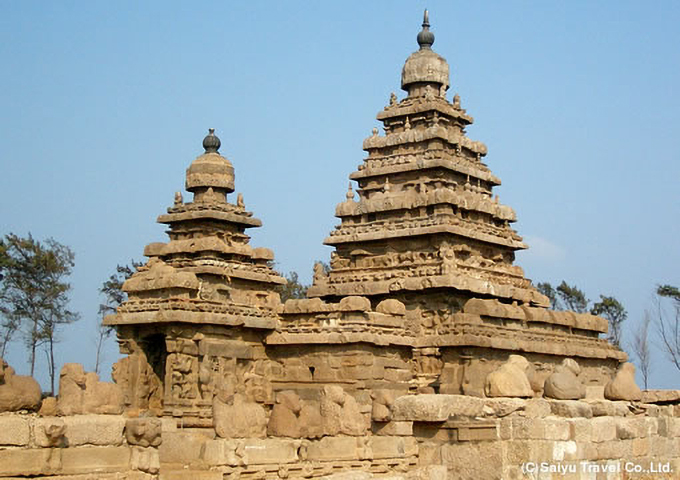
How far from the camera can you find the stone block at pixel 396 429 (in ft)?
49.2

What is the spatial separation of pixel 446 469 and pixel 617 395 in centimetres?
402

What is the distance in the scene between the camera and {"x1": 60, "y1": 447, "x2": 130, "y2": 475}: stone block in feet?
36.9

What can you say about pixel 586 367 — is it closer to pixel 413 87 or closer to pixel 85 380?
pixel 413 87

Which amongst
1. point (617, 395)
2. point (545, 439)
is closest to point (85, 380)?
point (545, 439)

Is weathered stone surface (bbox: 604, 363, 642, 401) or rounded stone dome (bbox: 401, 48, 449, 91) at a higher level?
rounded stone dome (bbox: 401, 48, 449, 91)

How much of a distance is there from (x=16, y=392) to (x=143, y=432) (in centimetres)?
135

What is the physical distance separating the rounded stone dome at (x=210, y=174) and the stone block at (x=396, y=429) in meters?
18.2

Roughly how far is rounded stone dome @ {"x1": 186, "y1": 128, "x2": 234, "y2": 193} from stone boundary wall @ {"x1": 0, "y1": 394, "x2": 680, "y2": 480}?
18.3 meters

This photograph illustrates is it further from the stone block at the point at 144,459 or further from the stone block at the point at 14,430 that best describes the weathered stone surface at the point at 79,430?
the stone block at the point at 144,459

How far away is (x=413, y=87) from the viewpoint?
36.2 metres

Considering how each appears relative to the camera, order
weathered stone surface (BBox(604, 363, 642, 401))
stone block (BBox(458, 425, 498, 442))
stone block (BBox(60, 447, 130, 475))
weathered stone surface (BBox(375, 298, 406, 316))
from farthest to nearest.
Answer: weathered stone surface (BBox(375, 298, 406, 316)), weathered stone surface (BBox(604, 363, 642, 401)), stone block (BBox(458, 425, 498, 442)), stone block (BBox(60, 447, 130, 475))

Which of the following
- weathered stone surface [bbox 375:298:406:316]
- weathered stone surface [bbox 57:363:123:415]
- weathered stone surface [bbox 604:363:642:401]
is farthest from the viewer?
weathered stone surface [bbox 375:298:406:316]

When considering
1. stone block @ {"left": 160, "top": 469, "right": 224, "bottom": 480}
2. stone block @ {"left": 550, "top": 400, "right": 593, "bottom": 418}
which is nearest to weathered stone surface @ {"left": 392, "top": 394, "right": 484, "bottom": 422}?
stone block @ {"left": 550, "top": 400, "right": 593, "bottom": 418}

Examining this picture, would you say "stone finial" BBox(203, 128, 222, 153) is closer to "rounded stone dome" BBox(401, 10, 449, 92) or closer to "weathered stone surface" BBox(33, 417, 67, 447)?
"rounded stone dome" BBox(401, 10, 449, 92)
